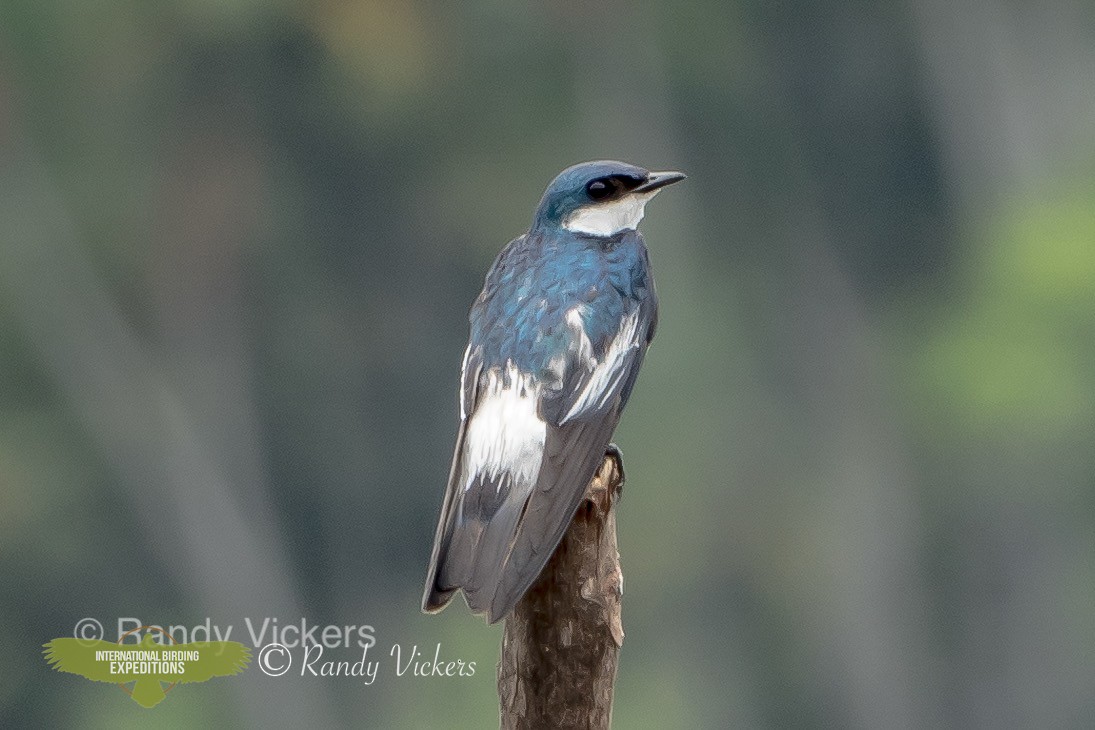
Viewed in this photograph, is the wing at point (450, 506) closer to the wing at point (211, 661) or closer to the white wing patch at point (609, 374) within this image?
the white wing patch at point (609, 374)

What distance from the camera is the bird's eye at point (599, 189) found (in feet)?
5.74

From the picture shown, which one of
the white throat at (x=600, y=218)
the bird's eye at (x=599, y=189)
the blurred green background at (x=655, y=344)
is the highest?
the bird's eye at (x=599, y=189)

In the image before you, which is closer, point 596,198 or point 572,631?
point 572,631

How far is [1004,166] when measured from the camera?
6164 millimetres

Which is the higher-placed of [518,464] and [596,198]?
[596,198]

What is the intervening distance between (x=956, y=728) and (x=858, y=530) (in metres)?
0.84

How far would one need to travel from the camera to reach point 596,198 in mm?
1759

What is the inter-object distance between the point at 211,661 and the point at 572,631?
0.83 m

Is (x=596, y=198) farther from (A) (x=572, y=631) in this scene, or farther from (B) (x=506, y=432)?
(A) (x=572, y=631)

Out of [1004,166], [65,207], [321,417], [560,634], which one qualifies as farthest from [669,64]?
[560,634]

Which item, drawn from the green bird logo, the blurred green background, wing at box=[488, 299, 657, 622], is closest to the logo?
the green bird logo

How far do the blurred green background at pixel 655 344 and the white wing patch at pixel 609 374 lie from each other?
3622 millimetres

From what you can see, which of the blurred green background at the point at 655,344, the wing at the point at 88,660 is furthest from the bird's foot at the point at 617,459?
the blurred green background at the point at 655,344

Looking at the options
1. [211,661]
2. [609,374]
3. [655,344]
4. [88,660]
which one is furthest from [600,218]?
[655,344]
